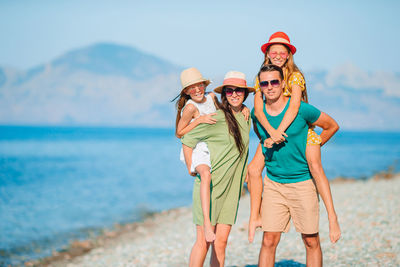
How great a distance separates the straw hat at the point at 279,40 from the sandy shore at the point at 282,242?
3473 mm

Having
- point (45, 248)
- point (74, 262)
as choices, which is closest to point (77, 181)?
point (45, 248)

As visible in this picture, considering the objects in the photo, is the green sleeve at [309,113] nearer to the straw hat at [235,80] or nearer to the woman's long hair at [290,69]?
the woman's long hair at [290,69]

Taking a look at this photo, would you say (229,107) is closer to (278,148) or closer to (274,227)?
(278,148)

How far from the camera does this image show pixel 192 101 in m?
4.54

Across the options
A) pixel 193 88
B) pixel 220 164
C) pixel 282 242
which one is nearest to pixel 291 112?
pixel 220 164

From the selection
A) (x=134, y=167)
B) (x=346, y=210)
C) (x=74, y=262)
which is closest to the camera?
(x=74, y=262)

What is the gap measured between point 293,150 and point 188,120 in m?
1.11

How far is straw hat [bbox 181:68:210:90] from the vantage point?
4.44 m

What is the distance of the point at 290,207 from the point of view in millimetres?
4328

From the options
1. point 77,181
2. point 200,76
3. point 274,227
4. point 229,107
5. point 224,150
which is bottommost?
point 77,181

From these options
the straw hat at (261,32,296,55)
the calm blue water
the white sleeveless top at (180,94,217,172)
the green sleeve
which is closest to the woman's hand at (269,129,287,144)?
the green sleeve

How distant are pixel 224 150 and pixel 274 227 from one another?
35.8 inches

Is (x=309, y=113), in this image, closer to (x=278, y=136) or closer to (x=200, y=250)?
(x=278, y=136)

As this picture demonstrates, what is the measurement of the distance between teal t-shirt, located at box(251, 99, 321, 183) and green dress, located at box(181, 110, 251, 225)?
32 centimetres
